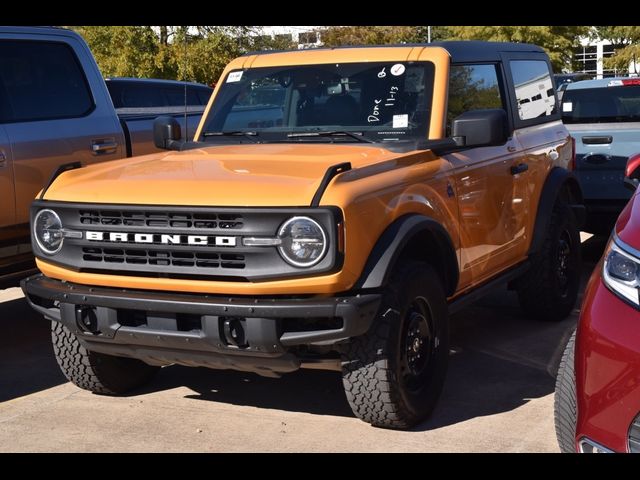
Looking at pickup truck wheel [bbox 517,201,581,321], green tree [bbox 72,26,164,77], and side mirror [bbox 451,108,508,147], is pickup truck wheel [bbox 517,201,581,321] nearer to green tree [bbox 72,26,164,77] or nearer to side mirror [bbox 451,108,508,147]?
side mirror [bbox 451,108,508,147]

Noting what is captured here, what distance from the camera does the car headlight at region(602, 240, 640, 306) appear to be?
3.14 metres

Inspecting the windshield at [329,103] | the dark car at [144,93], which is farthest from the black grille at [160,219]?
the dark car at [144,93]

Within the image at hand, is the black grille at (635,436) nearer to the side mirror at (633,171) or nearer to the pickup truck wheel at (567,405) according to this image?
the pickup truck wheel at (567,405)

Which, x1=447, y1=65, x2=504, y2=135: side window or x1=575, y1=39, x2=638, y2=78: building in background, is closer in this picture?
x1=447, y1=65, x2=504, y2=135: side window

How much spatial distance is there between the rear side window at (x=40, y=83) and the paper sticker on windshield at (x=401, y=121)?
2.48 meters

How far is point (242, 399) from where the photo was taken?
5234 millimetres

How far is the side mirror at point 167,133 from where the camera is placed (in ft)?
19.4

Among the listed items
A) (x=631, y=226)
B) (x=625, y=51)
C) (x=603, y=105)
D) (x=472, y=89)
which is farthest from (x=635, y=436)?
(x=625, y=51)

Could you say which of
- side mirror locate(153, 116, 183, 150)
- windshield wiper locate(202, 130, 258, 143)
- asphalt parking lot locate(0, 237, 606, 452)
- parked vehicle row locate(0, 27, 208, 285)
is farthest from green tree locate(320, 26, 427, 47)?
→ asphalt parking lot locate(0, 237, 606, 452)

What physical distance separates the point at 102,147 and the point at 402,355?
3.08 meters

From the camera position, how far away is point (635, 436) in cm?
299

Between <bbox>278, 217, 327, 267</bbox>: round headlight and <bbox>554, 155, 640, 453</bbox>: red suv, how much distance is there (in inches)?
47.0

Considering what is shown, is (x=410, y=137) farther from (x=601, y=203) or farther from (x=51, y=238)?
(x=601, y=203)

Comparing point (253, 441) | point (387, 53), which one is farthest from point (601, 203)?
point (253, 441)
